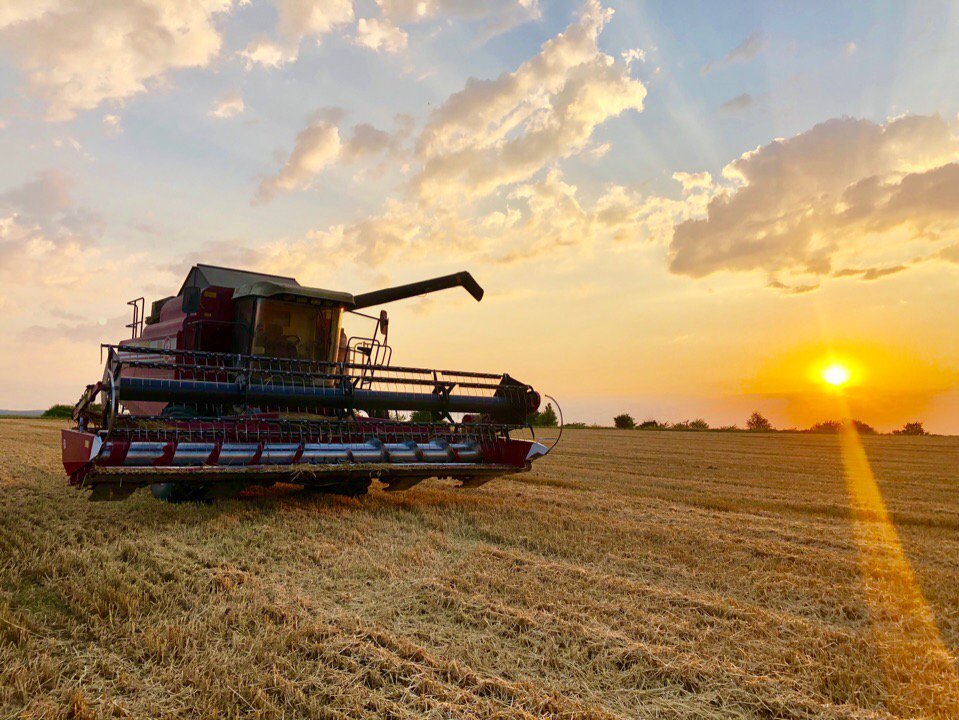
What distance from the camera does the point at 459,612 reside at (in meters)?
3.36

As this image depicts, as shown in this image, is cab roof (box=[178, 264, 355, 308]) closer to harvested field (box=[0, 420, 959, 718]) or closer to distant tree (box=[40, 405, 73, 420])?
harvested field (box=[0, 420, 959, 718])

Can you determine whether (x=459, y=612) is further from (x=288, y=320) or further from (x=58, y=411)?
(x=58, y=411)

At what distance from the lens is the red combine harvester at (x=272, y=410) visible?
17.8 feet

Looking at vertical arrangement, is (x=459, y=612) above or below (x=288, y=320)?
below

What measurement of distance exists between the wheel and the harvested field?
215 millimetres

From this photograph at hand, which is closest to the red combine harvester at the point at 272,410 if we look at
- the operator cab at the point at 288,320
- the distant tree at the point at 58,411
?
the operator cab at the point at 288,320

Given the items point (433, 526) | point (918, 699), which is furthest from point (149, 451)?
point (918, 699)

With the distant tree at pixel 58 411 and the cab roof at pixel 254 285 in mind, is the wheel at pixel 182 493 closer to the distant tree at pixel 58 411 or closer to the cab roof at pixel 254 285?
the cab roof at pixel 254 285

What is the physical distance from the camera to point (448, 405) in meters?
7.26

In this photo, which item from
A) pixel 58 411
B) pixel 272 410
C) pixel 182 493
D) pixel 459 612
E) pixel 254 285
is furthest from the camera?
pixel 58 411

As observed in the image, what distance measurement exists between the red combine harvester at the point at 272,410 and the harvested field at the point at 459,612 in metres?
0.42

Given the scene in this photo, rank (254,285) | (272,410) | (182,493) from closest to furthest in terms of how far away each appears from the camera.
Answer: (182,493)
(272,410)
(254,285)

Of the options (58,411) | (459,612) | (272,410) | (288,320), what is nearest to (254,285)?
(288,320)

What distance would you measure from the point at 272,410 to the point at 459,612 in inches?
160
